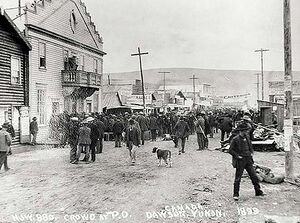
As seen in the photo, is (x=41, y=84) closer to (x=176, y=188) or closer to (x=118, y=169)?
(x=118, y=169)

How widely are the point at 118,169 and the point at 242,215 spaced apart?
251 inches

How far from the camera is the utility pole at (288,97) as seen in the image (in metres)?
10.5

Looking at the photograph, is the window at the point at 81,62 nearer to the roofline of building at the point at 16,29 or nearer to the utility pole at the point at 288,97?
the roofline of building at the point at 16,29

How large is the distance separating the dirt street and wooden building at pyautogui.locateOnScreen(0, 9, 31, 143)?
20.2ft

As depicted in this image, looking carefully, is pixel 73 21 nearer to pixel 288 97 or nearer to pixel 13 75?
pixel 13 75

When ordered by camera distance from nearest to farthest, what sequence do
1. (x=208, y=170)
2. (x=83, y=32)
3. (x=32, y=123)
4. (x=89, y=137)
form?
(x=208, y=170) → (x=89, y=137) → (x=32, y=123) → (x=83, y=32)

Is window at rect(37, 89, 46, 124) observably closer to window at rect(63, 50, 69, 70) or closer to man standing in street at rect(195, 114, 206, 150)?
window at rect(63, 50, 69, 70)

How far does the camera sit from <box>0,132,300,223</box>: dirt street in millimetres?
7418

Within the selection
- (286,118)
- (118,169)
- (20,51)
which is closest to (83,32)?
(20,51)

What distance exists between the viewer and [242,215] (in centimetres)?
729

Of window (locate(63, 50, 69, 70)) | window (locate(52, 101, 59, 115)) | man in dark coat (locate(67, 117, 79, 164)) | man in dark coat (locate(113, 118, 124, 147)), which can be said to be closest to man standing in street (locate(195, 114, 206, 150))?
man in dark coat (locate(113, 118, 124, 147))

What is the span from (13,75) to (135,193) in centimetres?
1401

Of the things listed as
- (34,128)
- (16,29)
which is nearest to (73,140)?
(34,128)

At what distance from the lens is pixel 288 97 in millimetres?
10727
